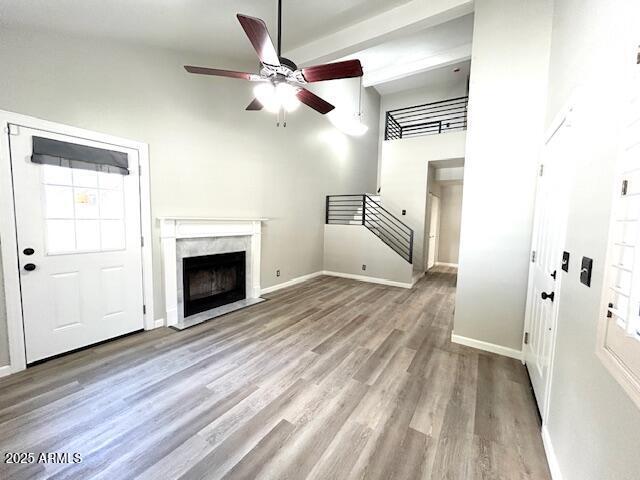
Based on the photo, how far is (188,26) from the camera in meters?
2.59

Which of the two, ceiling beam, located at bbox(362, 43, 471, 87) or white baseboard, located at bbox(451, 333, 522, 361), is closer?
white baseboard, located at bbox(451, 333, 522, 361)

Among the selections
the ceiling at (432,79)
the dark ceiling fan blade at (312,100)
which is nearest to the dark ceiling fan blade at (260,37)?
the dark ceiling fan blade at (312,100)

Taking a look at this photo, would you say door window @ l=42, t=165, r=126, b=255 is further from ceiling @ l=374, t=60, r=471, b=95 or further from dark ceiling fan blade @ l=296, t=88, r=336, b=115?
ceiling @ l=374, t=60, r=471, b=95

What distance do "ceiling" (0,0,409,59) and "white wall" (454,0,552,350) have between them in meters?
1.09

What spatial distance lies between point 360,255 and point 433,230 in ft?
9.89

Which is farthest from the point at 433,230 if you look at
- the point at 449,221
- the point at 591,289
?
the point at 591,289

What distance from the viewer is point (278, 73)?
7.06 feet

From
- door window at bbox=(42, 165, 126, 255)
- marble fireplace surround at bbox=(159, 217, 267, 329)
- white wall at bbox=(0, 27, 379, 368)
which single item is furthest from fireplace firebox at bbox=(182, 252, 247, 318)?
door window at bbox=(42, 165, 126, 255)

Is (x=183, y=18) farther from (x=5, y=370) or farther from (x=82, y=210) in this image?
(x=5, y=370)

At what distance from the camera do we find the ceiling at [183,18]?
6.72 ft

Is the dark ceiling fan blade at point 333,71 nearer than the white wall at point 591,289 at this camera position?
No

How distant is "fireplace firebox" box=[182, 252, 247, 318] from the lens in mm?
3643

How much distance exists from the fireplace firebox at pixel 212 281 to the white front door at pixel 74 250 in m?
0.67

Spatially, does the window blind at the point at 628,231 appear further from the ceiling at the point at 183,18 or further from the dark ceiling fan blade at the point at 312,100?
the ceiling at the point at 183,18
